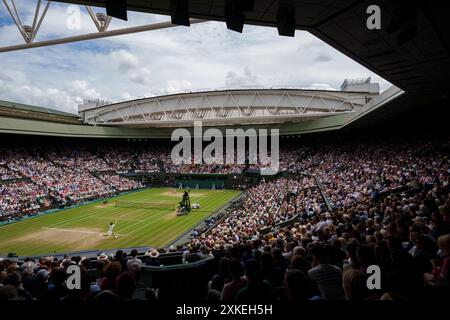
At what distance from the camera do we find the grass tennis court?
70.5ft

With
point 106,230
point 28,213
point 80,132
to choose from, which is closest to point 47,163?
point 80,132

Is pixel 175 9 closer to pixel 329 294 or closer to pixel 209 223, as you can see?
pixel 329 294

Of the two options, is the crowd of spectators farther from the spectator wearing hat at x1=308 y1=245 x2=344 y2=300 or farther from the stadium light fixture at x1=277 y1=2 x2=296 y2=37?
the stadium light fixture at x1=277 y1=2 x2=296 y2=37

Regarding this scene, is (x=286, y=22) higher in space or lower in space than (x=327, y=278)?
higher

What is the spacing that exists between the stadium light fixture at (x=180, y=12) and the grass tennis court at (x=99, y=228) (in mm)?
17992

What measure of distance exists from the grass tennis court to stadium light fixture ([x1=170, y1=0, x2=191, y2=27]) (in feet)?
59.0

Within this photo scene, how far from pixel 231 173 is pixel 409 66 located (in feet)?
135

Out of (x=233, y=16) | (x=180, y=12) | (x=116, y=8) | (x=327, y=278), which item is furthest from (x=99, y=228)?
(x=327, y=278)

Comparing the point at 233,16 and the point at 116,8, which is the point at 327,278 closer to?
the point at 233,16

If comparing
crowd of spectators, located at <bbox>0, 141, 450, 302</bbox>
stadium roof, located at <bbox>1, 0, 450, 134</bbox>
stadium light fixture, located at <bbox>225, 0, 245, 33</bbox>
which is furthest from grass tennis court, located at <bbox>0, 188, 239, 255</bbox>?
stadium light fixture, located at <bbox>225, 0, 245, 33</bbox>

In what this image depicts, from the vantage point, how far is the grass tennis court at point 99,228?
21.5 meters

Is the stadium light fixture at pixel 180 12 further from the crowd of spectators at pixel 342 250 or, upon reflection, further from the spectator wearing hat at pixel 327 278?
the spectator wearing hat at pixel 327 278

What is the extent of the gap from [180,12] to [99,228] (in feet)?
79.2

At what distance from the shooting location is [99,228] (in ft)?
85.0
